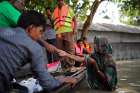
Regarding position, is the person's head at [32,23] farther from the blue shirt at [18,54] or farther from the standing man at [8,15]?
the standing man at [8,15]

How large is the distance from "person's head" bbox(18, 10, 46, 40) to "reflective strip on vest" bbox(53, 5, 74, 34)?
548 cm

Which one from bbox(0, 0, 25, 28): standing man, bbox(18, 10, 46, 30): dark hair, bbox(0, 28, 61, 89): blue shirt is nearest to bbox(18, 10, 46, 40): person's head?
bbox(18, 10, 46, 30): dark hair

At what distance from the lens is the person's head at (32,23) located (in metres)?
5.10

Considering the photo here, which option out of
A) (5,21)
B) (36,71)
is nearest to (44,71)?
(36,71)

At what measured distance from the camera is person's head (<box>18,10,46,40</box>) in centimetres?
510

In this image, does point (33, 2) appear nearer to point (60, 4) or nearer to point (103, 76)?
point (60, 4)

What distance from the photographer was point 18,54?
4945 millimetres

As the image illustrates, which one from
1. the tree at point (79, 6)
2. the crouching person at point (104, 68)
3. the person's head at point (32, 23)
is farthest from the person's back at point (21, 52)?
the tree at point (79, 6)

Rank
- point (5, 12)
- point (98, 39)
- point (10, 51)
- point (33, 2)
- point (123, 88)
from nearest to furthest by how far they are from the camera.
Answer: point (10, 51), point (5, 12), point (98, 39), point (123, 88), point (33, 2)

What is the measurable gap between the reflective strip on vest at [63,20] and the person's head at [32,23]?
5.48 m

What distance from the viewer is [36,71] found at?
5.08 meters

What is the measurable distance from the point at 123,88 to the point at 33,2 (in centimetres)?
823

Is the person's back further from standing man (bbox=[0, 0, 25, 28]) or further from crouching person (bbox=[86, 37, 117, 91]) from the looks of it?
crouching person (bbox=[86, 37, 117, 91])

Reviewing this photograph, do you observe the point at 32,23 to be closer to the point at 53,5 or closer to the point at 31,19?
the point at 31,19
